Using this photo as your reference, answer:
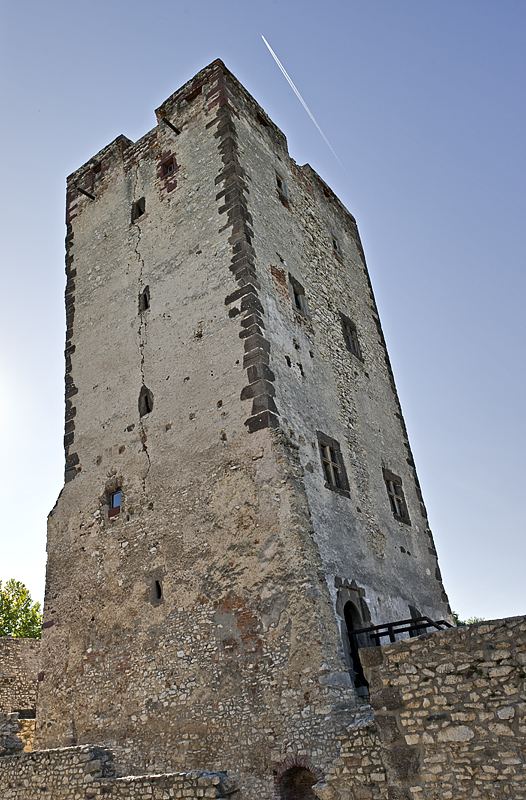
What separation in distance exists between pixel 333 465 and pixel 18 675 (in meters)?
8.95

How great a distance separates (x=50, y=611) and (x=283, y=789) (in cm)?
612

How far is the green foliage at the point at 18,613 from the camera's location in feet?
97.5

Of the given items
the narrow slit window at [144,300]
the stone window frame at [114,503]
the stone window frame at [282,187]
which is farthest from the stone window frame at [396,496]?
the stone window frame at [282,187]

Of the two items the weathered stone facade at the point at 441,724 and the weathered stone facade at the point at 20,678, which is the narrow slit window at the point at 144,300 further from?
the weathered stone facade at the point at 441,724

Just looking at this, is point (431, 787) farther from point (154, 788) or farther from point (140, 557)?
point (140, 557)

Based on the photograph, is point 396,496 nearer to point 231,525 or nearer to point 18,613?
point 231,525

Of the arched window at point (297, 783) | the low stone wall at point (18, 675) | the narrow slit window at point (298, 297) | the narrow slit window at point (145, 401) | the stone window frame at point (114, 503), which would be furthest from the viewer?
the low stone wall at point (18, 675)

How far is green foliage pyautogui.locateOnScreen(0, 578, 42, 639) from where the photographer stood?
29.7m

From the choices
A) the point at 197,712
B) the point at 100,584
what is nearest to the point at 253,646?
the point at 197,712

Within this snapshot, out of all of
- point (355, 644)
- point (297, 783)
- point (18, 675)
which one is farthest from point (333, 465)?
point (18, 675)

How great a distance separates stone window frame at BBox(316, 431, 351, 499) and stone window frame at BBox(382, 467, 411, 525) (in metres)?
2.31

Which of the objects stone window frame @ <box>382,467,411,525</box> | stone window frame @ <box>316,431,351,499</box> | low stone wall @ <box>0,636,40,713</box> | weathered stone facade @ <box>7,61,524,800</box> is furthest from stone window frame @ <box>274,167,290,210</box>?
low stone wall @ <box>0,636,40,713</box>

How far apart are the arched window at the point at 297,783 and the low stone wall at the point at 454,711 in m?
2.47

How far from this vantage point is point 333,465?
12.6 meters
